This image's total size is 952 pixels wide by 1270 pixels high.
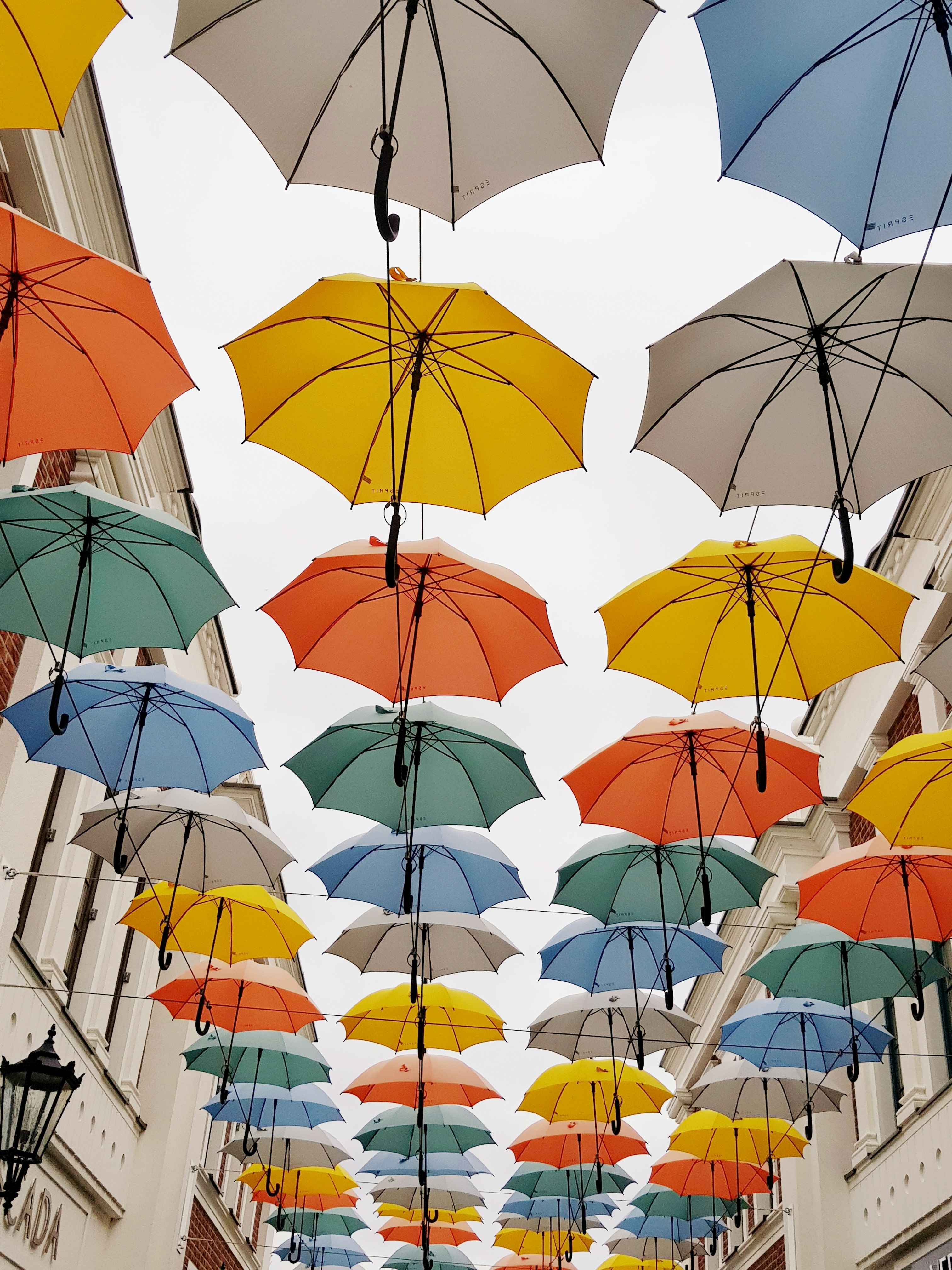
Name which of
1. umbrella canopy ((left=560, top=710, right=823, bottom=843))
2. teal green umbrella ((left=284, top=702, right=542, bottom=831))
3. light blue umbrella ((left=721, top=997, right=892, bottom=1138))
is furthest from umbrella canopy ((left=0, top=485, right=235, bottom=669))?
light blue umbrella ((left=721, top=997, right=892, bottom=1138))

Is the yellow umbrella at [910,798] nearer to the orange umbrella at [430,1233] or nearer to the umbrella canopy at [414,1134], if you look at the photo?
the umbrella canopy at [414,1134]

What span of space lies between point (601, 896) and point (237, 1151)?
9420 millimetres

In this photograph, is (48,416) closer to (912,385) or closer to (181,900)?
(912,385)

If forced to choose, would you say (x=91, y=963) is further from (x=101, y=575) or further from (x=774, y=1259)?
(x=774, y=1259)

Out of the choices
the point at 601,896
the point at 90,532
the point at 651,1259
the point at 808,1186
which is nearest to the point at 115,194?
the point at 90,532

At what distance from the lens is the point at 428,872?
40.8 feet

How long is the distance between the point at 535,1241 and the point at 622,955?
15.8 metres

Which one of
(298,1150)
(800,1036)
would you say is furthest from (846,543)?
(298,1150)

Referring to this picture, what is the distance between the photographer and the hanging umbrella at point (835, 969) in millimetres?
12086

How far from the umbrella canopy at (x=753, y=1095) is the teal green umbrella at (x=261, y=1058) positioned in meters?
4.69

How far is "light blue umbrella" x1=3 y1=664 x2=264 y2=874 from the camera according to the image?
9.73m

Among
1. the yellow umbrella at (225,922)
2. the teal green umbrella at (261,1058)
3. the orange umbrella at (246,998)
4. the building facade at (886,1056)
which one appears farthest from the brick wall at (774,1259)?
the yellow umbrella at (225,922)

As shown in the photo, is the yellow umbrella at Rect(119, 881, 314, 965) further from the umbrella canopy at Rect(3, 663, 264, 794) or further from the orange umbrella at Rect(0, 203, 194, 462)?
the orange umbrella at Rect(0, 203, 194, 462)

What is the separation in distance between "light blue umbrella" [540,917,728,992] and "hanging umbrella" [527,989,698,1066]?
0.35 metres
